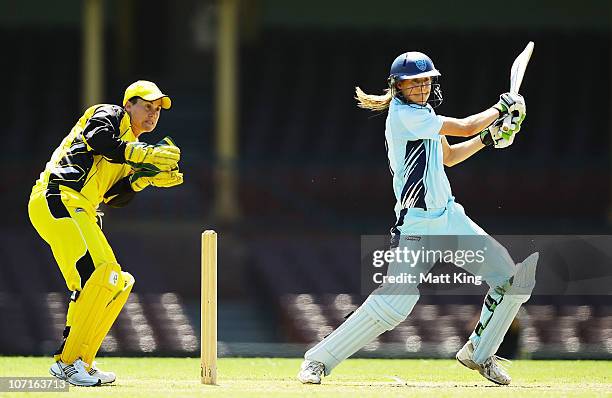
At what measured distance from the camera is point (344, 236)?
13.3 metres

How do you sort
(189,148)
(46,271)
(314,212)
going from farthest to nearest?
(189,148)
(314,212)
(46,271)

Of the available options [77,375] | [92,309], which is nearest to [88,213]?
[92,309]

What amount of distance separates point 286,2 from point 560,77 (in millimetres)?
3896

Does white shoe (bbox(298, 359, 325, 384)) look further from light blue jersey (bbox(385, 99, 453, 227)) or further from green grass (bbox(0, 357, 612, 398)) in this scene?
light blue jersey (bbox(385, 99, 453, 227))

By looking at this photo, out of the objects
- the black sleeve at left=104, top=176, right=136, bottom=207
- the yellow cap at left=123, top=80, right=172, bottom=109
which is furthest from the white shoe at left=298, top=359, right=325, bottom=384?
the yellow cap at left=123, top=80, right=172, bottom=109

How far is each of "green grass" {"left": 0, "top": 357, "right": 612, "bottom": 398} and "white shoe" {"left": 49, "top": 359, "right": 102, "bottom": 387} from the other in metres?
0.10

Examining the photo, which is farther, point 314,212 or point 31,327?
point 314,212

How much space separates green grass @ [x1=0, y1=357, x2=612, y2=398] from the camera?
260 inches

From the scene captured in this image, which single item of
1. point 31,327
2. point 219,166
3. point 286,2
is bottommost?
point 31,327

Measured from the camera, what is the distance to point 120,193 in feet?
24.2

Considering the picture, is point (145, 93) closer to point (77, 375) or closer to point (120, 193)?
point (120, 193)

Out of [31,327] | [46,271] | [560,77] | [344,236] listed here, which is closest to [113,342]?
[31,327]

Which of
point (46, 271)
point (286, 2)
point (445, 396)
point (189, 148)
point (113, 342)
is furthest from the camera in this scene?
point (286, 2)

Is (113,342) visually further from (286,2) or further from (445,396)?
(286,2)
